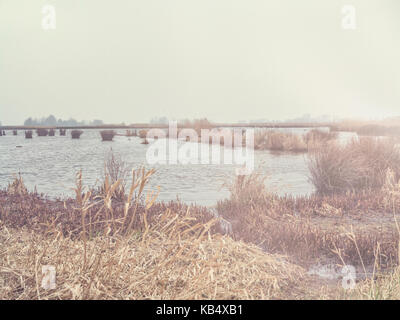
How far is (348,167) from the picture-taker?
906 cm

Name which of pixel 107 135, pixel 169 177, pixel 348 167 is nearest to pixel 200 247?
pixel 169 177

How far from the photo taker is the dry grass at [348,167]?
8.88 meters

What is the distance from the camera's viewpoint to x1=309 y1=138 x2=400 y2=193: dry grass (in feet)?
29.1

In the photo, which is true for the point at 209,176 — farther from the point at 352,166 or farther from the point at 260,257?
the point at 260,257

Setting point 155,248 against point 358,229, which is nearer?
point 155,248

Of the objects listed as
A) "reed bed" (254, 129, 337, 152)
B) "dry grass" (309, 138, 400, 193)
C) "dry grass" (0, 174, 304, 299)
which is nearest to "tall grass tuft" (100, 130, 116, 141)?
"reed bed" (254, 129, 337, 152)

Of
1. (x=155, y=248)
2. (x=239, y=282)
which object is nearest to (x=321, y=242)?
(x=239, y=282)

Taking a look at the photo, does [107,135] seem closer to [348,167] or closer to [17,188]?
[17,188]

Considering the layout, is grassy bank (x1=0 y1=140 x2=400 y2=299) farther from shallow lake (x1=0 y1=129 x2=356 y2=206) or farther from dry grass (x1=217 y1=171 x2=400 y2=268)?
shallow lake (x1=0 y1=129 x2=356 y2=206)

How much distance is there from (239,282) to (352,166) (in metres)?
6.59
